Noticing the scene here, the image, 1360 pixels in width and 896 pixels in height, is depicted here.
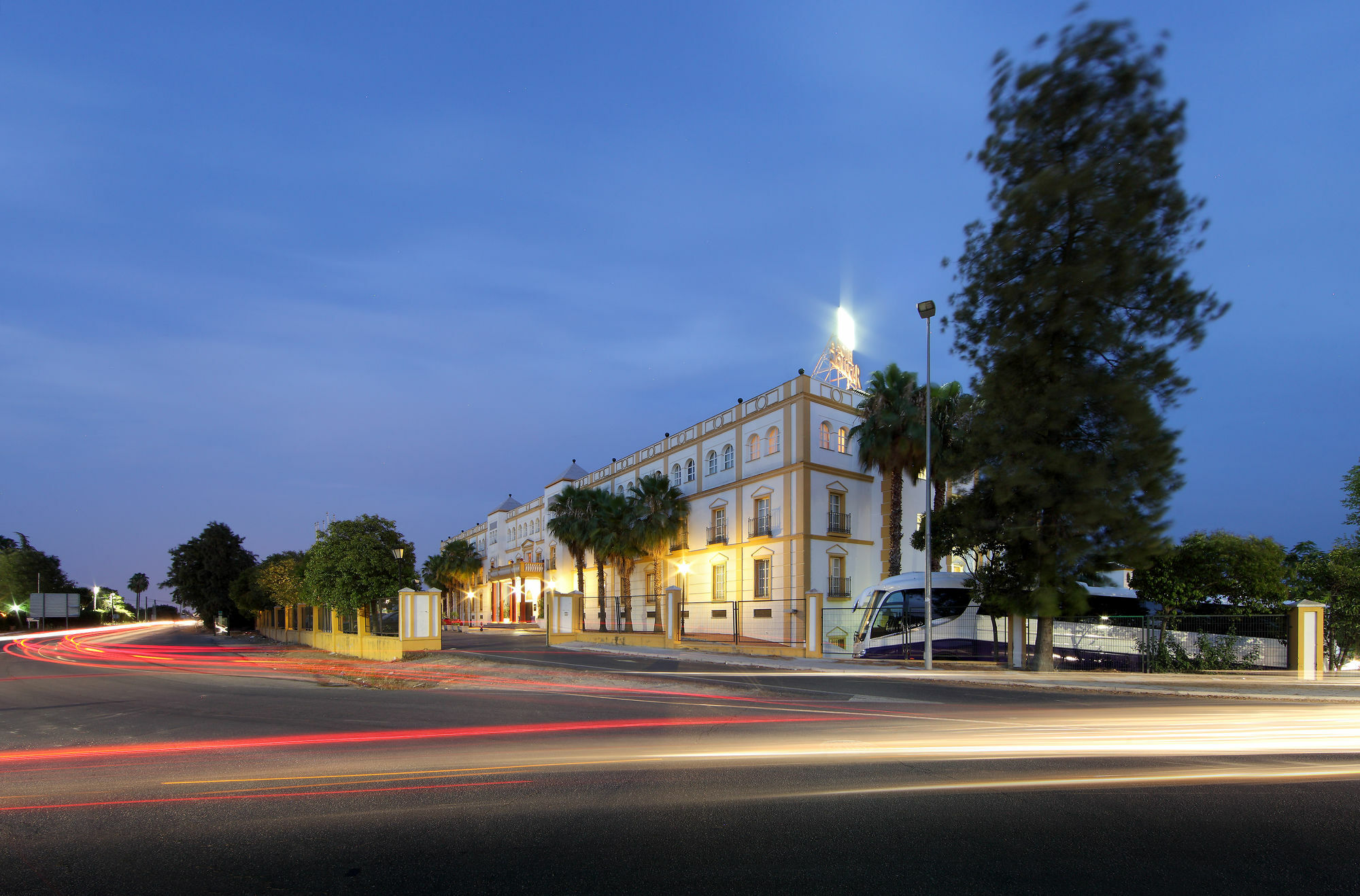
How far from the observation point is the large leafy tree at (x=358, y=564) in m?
27.8

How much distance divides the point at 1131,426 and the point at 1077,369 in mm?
1745

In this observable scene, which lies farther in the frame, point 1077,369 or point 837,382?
point 837,382

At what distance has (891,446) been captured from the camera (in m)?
33.2

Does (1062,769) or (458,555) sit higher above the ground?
(1062,769)

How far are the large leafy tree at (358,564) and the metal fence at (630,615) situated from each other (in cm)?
1276

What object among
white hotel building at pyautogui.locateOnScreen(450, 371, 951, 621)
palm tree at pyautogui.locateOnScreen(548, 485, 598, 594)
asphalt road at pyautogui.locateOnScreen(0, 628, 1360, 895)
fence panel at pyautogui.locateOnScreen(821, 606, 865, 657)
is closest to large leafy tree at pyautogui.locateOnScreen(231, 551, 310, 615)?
palm tree at pyautogui.locateOnScreen(548, 485, 598, 594)

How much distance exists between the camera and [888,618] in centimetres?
2473

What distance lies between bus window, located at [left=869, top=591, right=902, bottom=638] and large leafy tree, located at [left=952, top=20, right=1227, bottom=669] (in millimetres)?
6082

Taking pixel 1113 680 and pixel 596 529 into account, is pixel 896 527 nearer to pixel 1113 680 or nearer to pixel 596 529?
pixel 1113 680

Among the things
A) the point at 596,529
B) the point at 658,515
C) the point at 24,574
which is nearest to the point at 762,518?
the point at 658,515

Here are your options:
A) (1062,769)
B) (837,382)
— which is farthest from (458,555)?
(1062,769)

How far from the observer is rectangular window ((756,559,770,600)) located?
123ft

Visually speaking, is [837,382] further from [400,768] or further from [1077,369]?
[400,768]

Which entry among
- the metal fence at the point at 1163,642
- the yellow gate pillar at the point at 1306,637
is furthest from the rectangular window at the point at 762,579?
the yellow gate pillar at the point at 1306,637
